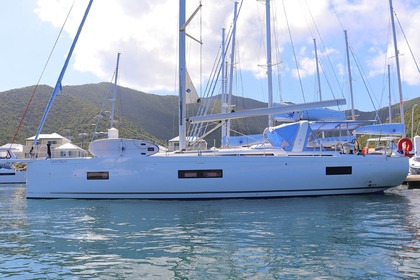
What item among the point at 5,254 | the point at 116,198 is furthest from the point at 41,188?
the point at 5,254

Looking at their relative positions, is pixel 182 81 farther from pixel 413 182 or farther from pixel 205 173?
pixel 413 182

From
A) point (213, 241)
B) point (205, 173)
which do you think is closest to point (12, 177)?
point (205, 173)

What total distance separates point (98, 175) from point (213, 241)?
8223 millimetres

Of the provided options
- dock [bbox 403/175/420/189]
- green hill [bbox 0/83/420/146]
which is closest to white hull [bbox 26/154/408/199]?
dock [bbox 403/175/420/189]

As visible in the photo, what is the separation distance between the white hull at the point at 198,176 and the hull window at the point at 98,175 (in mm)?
37

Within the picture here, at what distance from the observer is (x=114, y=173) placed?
14.8m

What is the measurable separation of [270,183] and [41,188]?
28.7 ft

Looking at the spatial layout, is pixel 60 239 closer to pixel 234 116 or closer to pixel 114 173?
pixel 114 173

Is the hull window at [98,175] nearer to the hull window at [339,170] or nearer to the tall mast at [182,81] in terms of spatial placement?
the tall mast at [182,81]

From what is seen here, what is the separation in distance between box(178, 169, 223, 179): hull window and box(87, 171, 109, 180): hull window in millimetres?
2754

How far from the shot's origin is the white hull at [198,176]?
574 inches

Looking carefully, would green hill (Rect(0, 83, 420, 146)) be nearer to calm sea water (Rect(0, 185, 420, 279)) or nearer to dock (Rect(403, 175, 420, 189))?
dock (Rect(403, 175, 420, 189))

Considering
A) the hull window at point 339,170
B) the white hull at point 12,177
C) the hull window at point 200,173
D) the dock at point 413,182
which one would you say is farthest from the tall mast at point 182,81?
the white hull at point 12,177

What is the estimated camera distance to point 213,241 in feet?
26.2
